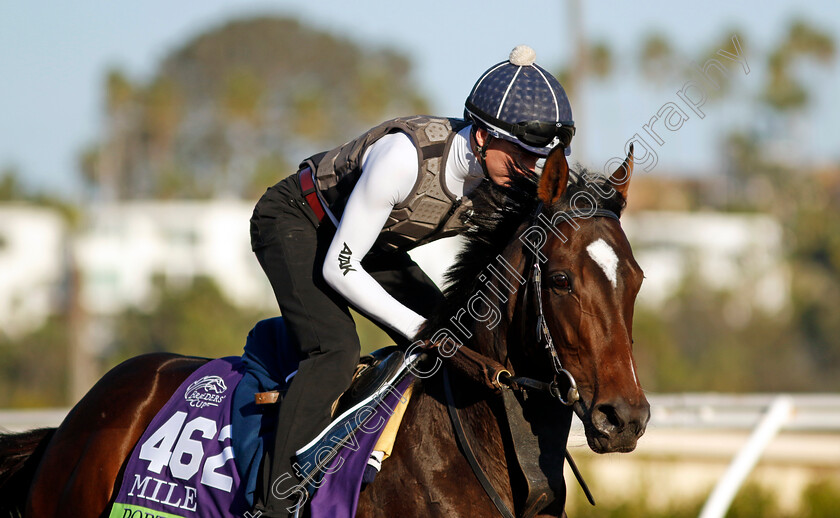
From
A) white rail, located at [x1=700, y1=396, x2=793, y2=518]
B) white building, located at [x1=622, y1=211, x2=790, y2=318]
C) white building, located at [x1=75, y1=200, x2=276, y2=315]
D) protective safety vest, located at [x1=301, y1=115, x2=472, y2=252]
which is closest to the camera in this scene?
protective safety vest, located at [x1=301, y1=115, x2=472, y2=252]

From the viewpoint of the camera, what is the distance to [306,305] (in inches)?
156

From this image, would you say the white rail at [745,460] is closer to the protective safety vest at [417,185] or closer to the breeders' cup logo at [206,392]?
the protective safety vest at [417,185]

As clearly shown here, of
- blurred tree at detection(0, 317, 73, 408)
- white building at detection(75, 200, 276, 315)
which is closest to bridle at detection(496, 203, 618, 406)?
blurred tree at detection(0, 317, 73, 408)

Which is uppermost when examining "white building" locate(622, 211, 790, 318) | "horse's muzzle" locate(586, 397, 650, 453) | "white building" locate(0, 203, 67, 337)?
"white building" locate(622, 211, 790, 318)

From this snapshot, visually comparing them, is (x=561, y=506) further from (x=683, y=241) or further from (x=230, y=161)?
(x=230, y=161)

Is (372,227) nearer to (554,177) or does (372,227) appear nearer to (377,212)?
(377,212)

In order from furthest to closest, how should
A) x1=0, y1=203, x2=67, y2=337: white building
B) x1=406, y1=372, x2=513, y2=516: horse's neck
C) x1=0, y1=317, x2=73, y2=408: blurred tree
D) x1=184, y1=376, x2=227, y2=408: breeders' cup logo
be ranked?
1. x1=0, y1=203, x2=67, y2=337: white building
2. x1=0, y1=317, x2=73, y2=408: blurred tree
3. x1=184, y1=376, x2=227, y2=408: breeders' cup logo
4. x1=406, y1=372, x2=513, y2=516: horse's neck

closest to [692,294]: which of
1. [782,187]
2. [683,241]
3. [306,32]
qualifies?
[683,241]

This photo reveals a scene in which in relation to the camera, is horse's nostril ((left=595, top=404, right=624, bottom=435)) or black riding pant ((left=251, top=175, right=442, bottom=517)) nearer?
horse's nostril ((left=595, top=404, right=624, bottom=435))

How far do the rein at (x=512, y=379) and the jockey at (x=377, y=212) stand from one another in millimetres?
304

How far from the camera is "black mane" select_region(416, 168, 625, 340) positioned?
373 centimetres

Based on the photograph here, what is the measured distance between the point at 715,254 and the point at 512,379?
153 feet

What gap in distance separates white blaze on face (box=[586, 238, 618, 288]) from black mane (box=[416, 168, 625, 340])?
14.2 inches

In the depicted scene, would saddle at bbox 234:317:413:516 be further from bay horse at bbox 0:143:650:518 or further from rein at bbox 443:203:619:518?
rein at bbox 443:203:619:518
